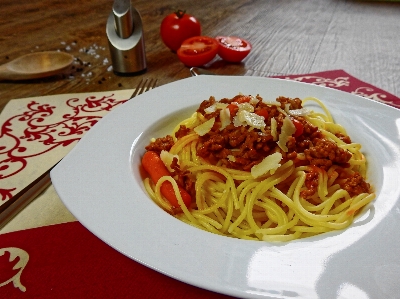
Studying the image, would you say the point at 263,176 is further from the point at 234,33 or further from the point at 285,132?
the point at 234,33

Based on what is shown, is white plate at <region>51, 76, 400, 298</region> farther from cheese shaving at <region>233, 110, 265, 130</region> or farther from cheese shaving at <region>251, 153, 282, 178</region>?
cheese shaving at <region>233, 110, 265, 130</region>

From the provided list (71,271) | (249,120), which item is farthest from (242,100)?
(71,271)

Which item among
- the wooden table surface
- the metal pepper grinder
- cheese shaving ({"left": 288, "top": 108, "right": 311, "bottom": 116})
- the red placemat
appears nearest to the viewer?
the red placemat

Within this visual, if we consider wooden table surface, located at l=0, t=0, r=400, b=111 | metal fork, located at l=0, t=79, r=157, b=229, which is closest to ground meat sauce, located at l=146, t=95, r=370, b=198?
metal fork, located at l=0, t=79, r=157, b=229

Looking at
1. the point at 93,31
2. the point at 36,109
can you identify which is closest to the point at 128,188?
the point at 36,109

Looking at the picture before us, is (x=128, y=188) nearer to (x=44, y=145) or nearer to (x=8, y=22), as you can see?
(x=44, y=145)
